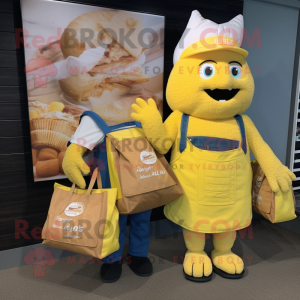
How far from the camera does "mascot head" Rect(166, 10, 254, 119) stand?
66.2 inches

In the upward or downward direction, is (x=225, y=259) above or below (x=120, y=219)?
below

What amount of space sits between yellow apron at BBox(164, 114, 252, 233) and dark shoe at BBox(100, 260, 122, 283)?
528 mm

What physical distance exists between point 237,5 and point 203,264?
2.03 meters

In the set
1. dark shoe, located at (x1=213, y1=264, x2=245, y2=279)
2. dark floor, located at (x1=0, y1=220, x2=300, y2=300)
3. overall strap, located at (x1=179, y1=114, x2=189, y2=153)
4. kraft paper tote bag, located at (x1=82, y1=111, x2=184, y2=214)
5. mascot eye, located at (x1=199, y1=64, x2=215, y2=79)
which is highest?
mascot eye, located at (x1=199, y1=64, x2=215, y2=79)

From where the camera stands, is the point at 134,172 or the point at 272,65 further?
the point at 272,65

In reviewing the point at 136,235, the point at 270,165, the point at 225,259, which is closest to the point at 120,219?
the point at 136,235

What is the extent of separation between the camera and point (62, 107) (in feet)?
6.32

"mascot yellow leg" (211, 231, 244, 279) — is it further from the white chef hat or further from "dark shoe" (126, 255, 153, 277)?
the white chef hat

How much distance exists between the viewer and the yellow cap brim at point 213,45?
Result: 166 centimetres

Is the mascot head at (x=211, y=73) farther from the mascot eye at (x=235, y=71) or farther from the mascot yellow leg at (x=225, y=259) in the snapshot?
the mascot yellow leg at (x=225, y=259)

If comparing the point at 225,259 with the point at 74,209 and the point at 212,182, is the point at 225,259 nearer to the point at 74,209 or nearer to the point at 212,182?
the point at 212,182

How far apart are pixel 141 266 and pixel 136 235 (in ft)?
0.69

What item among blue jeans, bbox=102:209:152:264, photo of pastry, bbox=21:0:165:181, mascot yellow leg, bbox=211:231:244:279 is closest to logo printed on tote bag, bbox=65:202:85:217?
blue jeans, bbox=102:209:152:264

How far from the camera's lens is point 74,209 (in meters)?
1.60
